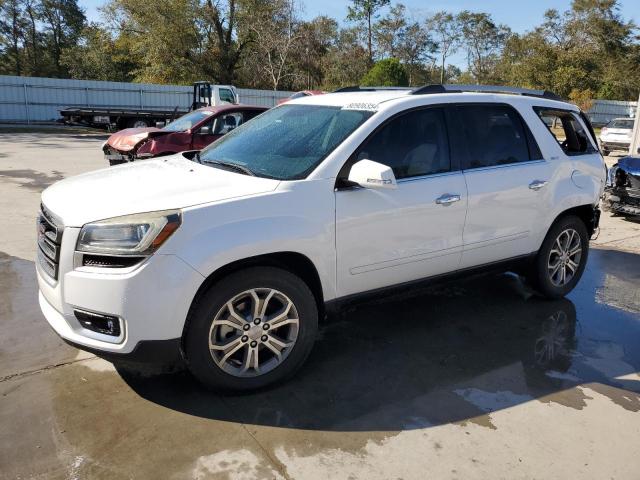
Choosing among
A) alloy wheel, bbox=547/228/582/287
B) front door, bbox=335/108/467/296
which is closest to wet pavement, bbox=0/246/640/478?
alloy wheel, bbox=547/228/582/287

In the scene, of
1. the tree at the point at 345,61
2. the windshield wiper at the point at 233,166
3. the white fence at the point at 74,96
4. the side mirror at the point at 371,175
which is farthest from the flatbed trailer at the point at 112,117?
the tree at the point at 345,61

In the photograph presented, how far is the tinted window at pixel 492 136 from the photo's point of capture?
434 centimetres

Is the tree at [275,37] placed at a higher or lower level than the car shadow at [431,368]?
higher

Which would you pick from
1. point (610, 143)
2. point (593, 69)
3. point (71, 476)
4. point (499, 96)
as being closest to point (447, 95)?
point (499, 96)

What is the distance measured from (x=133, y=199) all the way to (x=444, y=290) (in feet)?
11.0

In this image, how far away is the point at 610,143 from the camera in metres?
20.5

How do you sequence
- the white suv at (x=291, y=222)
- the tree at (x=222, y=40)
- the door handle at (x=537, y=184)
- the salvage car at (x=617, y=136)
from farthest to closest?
the tree at (x=222, y=40), the salvage car at (x=617, y=136), the door handle at (x=537, y=184), the white suv at (x=291, y=222)

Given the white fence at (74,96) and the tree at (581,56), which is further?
the tree at (581,56)

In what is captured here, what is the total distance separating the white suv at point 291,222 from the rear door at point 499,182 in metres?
0.01

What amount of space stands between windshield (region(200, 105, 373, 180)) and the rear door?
1.01 meters

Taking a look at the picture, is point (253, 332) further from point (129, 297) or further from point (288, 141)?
point (288, 141)

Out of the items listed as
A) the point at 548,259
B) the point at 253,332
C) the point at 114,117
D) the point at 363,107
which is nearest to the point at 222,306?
the point at 253,332

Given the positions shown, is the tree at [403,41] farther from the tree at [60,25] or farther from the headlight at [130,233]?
the headlight at [130,233]

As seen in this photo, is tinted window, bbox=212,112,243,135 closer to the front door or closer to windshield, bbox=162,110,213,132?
windshield, bbox=162,110,213,132
